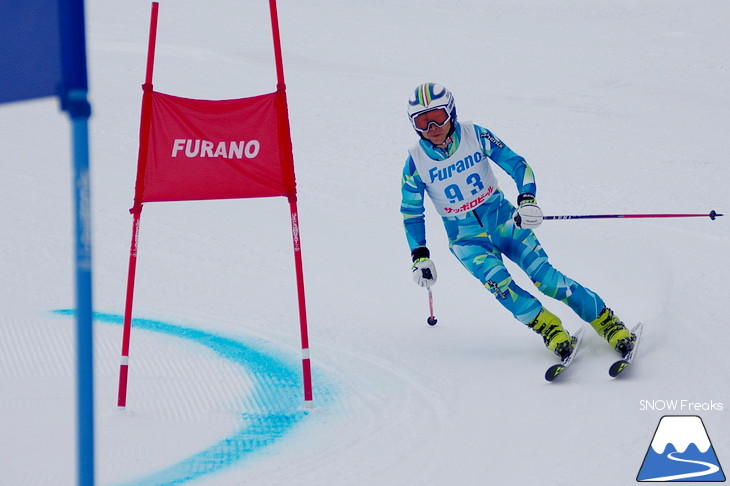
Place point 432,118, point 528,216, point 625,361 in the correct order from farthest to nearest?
point 432,118 → point 528,216 → point 625,361

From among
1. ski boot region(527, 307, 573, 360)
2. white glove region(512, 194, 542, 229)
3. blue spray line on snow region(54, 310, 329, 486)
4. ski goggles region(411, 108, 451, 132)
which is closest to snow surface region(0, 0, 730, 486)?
blue spray line on snow region(54, 310, 329, 486)

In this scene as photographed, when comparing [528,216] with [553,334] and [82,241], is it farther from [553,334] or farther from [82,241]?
[82,241]

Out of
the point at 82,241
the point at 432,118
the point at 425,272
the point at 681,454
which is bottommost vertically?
the point at 681,454

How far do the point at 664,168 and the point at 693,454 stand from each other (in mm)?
6568

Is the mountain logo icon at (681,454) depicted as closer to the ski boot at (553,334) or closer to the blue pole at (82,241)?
the ski boot at (553,334)

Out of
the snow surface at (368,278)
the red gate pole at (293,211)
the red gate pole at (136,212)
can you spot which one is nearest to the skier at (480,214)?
the snow surface at (368,278)

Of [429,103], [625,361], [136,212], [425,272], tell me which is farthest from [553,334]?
[136,212]

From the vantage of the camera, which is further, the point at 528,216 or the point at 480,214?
the point at 480,214

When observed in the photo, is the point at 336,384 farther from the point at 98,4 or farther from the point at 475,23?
the point at 98,4

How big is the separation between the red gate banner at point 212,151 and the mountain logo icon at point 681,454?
2.30 m

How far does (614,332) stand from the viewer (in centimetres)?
515

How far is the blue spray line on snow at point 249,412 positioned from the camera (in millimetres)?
3906

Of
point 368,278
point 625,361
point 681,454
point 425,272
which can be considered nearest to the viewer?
point 681,454

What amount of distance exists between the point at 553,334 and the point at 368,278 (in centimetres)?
282
